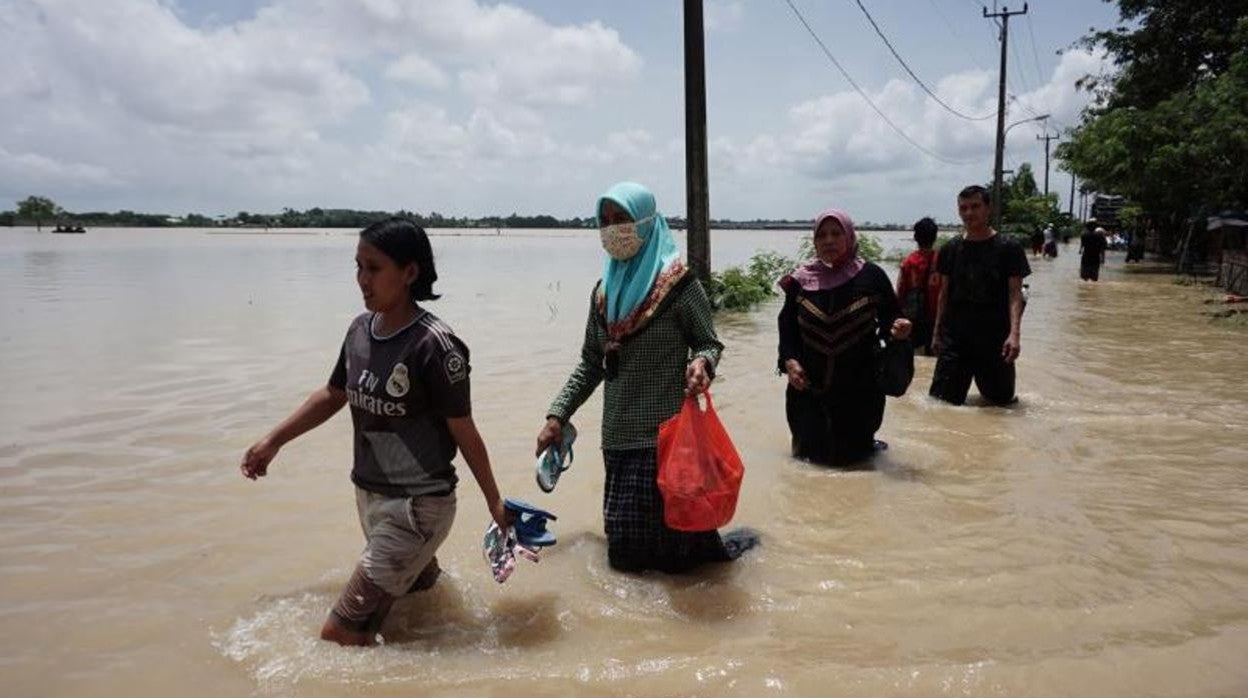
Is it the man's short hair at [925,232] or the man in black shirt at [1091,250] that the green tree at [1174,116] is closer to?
the man in black shirt at [1091,250]

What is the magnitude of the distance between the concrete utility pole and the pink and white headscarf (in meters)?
6.57

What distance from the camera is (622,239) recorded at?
313 centimetres

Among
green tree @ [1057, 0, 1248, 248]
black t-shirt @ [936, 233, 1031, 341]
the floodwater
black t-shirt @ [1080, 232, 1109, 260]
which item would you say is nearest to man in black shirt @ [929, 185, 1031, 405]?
black t-shirt @ [936, 233, 1031, 341]

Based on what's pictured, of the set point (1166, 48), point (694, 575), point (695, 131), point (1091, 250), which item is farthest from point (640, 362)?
point (1166, 48)

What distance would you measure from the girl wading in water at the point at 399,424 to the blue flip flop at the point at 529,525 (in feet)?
0.15

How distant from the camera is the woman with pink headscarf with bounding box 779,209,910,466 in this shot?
4602mm

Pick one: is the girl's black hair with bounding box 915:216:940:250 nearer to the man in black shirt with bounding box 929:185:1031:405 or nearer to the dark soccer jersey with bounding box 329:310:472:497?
the man in black shirt with bounding box 929:185:1031:405

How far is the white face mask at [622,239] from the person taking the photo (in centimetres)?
312

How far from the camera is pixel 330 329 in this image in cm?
1177

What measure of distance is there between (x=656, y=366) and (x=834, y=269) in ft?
6.20

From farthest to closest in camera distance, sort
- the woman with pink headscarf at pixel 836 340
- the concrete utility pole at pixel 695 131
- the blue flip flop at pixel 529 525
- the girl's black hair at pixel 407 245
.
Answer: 1. the concrete utility pole at pixel 695 131
2. the woman with pink headscarf at pixel 836 340
3. the blue flip flop at pixel 529 525
4. the girl's black hair at pixel 407 245

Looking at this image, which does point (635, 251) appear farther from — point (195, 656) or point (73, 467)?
point (73, 467)

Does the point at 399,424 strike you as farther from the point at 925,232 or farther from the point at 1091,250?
the point at 1091,250

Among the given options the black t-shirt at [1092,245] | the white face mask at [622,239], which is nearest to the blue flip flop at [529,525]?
the white face mask at [622,239]
